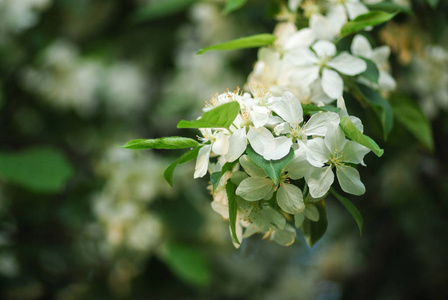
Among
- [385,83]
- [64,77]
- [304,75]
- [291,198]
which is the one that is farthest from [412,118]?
[64,77]

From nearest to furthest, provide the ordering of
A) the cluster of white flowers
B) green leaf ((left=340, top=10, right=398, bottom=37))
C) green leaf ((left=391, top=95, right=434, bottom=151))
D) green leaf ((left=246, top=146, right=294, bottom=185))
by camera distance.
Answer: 1. green leaf ((left=246, top=146, right=294, bottom=185))
2. green leaf ((left=340, top=10, right=398, bottom=37))
3. green leaf ((left=391, top=95, right=434, bottom=151))
4. the cluster of white flowers

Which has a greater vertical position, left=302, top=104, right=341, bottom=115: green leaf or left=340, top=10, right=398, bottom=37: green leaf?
left=340, top=10, right=398, bottom=37: green leaf

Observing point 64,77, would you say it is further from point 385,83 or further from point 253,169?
point 253,169

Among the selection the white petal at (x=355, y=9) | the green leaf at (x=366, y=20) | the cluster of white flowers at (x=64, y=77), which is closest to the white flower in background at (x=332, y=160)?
the green leaf at (x=366, y=20)

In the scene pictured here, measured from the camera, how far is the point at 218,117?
2.49ft

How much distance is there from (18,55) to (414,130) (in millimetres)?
2054

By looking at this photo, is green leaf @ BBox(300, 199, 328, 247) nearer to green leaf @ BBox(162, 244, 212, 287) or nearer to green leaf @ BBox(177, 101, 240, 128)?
green leaf @ BBox(177, 101, 240, 128)

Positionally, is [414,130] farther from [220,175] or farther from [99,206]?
[99,206]

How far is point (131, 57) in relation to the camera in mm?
3041

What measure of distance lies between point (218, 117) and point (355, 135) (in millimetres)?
226

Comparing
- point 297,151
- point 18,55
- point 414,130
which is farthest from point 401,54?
point 18,55

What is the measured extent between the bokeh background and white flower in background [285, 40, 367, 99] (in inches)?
19.9

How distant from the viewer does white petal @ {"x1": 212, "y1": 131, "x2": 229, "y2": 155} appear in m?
0.80

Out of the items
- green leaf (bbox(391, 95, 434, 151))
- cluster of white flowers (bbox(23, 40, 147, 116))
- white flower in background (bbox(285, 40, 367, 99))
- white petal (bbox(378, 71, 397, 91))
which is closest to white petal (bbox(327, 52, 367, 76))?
white flower in background (bbox(285, 40, 367, 99))
